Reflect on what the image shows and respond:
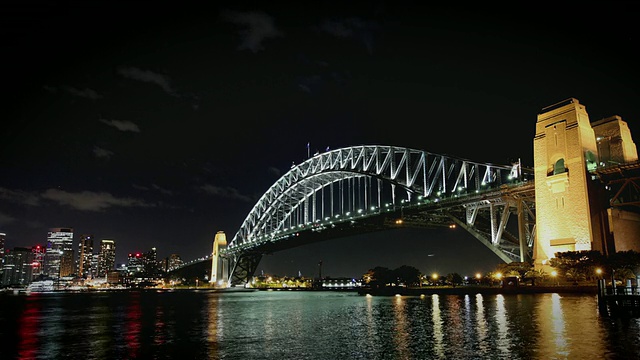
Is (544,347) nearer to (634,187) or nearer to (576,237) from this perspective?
(576,237)

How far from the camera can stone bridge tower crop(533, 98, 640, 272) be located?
3866 cm

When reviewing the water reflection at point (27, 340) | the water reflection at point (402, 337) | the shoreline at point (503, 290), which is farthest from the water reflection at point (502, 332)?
the water reflection at point (27, 340)

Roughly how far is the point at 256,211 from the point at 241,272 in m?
15.4

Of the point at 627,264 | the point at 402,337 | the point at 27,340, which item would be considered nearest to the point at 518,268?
the point at 627,264

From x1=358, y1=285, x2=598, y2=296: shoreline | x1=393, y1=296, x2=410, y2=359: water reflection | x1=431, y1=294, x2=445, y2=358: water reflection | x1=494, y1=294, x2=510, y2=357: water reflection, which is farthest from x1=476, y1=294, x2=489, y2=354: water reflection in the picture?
x1=358, y1=285, x2=598, y2=296: shoreline

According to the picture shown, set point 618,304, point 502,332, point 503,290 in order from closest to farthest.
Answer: point 502,332
point 618,304
point 503,290

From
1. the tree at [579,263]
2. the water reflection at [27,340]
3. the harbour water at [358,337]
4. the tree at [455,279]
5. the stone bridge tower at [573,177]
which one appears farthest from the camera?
the tree at [455,279]

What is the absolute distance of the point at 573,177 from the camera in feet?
130

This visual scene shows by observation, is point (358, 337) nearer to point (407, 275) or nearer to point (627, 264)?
point (627, 264)

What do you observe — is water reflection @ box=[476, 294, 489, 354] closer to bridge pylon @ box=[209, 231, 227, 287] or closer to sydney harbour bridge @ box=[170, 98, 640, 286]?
sydney harbour bridge @ box=[170, 98, 640, 286]

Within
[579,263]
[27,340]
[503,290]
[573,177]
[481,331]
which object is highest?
[573,177]

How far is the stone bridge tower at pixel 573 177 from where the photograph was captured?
38.7m

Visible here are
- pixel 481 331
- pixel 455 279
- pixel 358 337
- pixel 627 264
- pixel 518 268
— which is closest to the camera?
pixel 358 337

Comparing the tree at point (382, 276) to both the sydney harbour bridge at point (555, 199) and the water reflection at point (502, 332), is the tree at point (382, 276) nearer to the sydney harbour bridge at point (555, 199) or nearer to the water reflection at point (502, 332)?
the sydney harbour bridge at point (555, 199)
